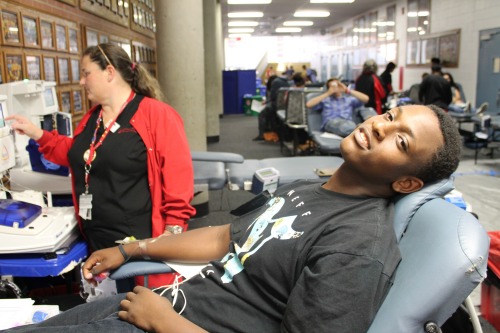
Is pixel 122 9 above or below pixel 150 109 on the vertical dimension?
above

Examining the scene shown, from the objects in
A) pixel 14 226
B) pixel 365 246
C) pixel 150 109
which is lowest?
pixel 14 226

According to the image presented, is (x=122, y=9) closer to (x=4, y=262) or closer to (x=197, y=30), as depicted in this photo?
(x=197, y=30)

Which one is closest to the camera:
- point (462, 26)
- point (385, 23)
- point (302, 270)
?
point (302, 270)

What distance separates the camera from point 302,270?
43.4 inches

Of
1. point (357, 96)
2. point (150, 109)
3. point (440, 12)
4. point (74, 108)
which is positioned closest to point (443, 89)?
point (357, 96)

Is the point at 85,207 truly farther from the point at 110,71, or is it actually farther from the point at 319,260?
the point at 319,260

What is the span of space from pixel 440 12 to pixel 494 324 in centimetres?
862

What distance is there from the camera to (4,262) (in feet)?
5.16

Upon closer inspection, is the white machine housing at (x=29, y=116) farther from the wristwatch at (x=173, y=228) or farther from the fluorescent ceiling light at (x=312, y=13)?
the fluorescent ceiling light at (x=312, y=13)

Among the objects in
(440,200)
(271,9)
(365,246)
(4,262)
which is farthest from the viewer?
(271,9)

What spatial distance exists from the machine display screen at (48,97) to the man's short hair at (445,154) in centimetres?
215

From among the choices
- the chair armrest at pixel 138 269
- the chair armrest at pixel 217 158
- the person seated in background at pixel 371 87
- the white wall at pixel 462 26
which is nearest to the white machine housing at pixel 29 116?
the chair armrest at pixel 217 158

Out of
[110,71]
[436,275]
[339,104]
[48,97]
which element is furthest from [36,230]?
[339,104]

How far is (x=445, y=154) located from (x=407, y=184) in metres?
0.13
